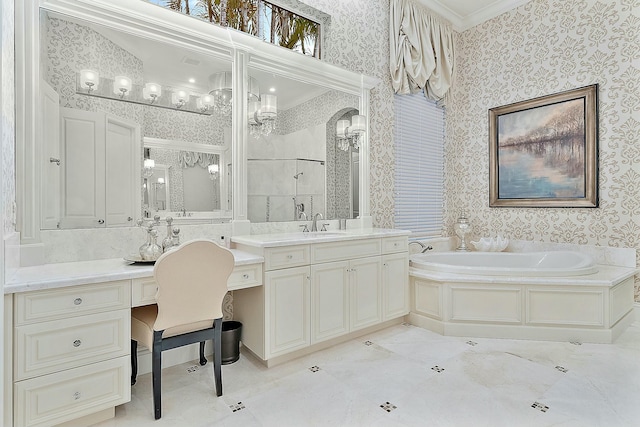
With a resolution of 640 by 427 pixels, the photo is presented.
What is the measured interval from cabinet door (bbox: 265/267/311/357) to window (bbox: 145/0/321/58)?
1863 mm

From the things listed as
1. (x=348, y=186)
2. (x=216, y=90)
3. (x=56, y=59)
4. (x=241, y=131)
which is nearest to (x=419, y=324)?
(x=348, y=186)

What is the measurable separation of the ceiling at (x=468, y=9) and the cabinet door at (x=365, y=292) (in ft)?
9.95

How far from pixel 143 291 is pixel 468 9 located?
4542 mm

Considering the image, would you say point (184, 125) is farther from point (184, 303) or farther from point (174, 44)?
point (184, 303)

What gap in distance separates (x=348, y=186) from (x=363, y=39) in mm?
1485

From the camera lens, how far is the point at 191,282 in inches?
72.2

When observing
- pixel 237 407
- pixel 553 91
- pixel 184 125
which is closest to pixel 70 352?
pixel 237 407

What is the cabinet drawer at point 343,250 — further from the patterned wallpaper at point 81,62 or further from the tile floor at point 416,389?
the patterned wallpaper at point 81,62

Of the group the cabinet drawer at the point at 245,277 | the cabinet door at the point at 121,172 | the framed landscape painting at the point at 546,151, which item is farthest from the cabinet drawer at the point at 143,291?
the framed landscape painting at the point at 546,151

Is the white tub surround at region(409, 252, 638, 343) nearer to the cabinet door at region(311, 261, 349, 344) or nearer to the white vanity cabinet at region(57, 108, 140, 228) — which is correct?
the cabinet door at region(311, 261, 349, 344)

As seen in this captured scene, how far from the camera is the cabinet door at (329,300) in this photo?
8.14ft

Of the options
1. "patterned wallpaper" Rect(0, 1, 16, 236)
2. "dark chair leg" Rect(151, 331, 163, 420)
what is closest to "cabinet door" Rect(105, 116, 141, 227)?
"patterned wallpaper" Rect(0, 1, 16, 236)

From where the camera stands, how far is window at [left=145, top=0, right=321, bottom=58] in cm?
250

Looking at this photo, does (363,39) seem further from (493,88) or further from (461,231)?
(461,231)
